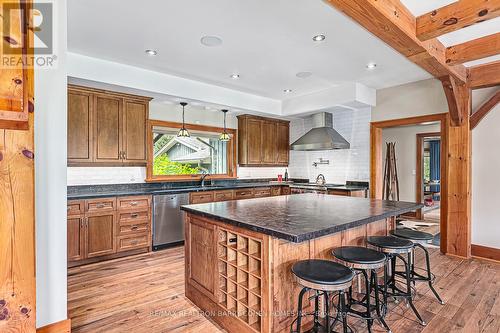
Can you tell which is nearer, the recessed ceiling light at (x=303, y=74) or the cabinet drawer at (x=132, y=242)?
the cabinet drawer at (x=132, y=242)

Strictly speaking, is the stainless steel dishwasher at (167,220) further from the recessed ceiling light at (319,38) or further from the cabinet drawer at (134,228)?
the recessed ceiling light at (319,38)

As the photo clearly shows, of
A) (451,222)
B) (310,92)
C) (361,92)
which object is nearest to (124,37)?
(310,92)

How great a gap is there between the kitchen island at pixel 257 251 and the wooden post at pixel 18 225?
3.90 ft

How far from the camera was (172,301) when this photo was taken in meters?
2.66

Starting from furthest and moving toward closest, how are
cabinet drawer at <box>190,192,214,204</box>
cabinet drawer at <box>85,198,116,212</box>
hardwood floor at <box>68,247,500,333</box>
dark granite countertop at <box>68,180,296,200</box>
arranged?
cabinet drawer at <box>190,192,214,204</box>, dark granite countertop at <box>68,180,296,200</box>, cabinet drawer at <box>85,198,116,212</box>, hardwood floor at <box>68,247,500,333</box>

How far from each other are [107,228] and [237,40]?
3.02 m

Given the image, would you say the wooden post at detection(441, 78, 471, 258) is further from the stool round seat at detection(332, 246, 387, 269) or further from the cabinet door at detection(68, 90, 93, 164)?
the cabinet door at detection(68, 90, 93, 164)

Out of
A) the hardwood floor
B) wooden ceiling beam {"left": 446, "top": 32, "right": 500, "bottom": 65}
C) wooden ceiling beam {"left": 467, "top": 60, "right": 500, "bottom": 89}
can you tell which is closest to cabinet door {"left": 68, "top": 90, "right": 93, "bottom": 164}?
the hardwood floor

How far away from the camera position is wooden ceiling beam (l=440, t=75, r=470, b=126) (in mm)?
3550

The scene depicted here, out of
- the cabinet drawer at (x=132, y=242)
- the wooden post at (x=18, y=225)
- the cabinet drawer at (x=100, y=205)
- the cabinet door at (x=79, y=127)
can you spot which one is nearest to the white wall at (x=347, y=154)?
the cabinet drawer at (x=132, y=242)

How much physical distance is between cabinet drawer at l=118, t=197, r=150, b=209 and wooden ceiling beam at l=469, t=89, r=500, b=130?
196 inches

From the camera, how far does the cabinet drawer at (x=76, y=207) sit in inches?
137

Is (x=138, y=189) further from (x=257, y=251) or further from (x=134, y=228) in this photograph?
(x=257, y=251)

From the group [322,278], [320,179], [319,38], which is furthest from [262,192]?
[322,278]
